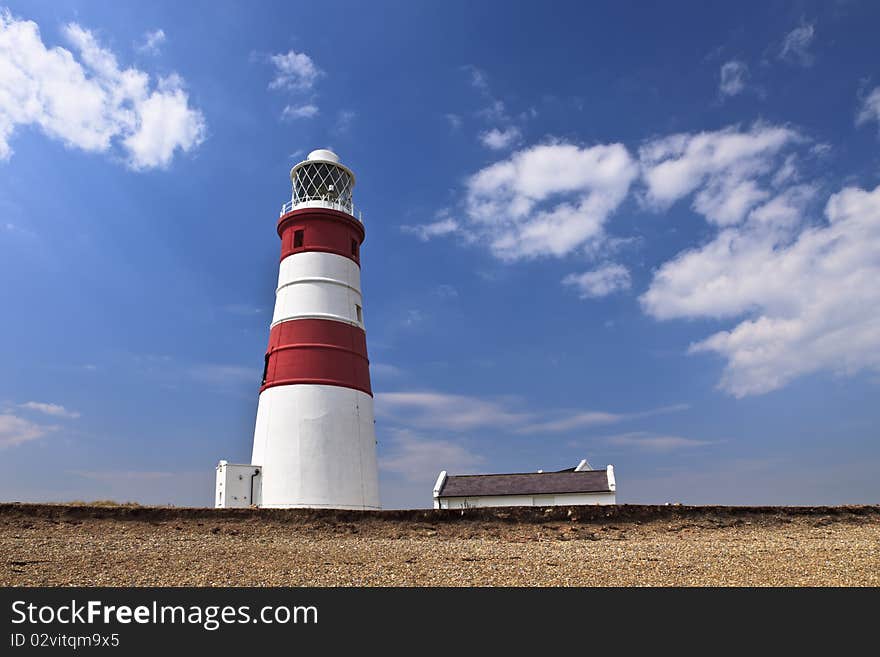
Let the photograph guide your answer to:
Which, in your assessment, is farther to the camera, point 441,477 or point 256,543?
point 441,477

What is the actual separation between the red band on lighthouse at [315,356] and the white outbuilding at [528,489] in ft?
20.2

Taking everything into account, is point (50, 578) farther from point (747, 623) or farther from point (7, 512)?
point (747, 623)

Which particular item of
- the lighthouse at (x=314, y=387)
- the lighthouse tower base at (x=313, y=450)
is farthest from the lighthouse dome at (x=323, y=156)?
the lighthouse tower base at (x=313, y=450)

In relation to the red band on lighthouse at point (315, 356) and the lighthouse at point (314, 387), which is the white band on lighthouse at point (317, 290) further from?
the red band on lighthouse at point (315, 356)

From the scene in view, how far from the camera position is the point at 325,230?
80.3 feet

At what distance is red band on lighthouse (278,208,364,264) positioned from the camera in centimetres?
2434

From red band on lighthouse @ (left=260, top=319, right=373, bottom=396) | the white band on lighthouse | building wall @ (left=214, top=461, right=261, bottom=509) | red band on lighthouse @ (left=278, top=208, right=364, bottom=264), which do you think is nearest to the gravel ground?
building wall @ (left=214, top=461, right=261, bottom=509)

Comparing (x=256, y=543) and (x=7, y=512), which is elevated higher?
(x=7, y=512)

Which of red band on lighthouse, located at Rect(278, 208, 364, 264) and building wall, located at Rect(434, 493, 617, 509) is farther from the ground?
Result: red band on lighthouse, located at Rect(278, 208, 364, 264)

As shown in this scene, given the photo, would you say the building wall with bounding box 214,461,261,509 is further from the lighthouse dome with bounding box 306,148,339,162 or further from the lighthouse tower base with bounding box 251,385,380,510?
the lighthouse dome with bounding box 306,148,339,162

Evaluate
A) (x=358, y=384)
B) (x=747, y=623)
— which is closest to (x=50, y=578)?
(x=747, y=623)

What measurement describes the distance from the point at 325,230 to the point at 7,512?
13.7m

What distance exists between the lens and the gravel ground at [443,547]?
9.99m

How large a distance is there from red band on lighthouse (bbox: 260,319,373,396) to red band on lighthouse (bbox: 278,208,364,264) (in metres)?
3.06
